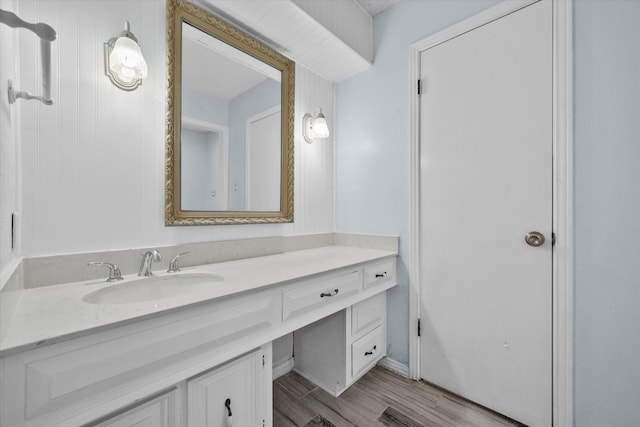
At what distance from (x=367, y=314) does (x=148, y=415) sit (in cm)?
117

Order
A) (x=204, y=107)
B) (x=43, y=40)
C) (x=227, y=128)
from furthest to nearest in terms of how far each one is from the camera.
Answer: (x=227, y=128), (x=204, y=107), (x=43, y=40)

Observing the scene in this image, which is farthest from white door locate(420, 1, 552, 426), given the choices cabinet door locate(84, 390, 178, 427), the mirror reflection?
cabinet door locate(84, 390, 178, 427)

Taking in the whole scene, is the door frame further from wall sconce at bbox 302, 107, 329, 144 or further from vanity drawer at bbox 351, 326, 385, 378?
wall sconce at bbox 302, 107, 329, 144

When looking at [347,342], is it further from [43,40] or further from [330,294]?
[43,40]

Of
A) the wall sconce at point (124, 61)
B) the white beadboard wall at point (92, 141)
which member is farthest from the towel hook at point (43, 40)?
the wall sconce at point (124, 61)

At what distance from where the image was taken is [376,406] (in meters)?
1.48

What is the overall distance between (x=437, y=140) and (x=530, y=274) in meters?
0.87

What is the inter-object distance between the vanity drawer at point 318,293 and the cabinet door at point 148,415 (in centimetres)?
45

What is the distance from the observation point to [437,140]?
1638 millimetres

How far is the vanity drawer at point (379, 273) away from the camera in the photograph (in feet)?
5.14

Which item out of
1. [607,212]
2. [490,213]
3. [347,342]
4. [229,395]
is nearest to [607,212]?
[607,212]

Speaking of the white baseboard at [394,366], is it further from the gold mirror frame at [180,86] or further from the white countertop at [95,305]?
the gold mirror frame at [180,86]

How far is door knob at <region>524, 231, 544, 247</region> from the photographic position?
1289 millimetres

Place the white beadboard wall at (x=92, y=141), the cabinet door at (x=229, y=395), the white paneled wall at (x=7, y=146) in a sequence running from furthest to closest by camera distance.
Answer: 1. the white beadboard wall at (x=92, y=141)
2. the cabinet door at (x=229, y=395)
3. the white paneled wall at (x=7, y=146)
